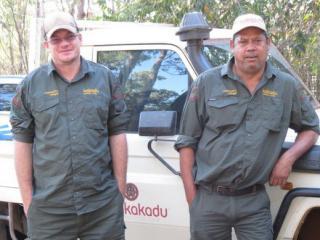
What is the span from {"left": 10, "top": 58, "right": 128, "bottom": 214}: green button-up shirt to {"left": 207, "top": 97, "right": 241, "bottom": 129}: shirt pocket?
1.82ft

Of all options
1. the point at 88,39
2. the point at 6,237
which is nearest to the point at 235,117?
the point at 88,39

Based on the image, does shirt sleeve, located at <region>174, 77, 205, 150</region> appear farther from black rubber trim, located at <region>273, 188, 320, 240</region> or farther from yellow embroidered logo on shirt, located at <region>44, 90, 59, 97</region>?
yellow embroidered logo on shirt, located at <region>44, 90, 59, 97</region>

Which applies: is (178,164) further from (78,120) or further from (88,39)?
(88,39)

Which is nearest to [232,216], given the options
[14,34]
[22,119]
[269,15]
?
[22,119]

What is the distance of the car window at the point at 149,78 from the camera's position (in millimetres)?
3439

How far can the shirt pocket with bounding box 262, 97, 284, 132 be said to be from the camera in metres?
2.84

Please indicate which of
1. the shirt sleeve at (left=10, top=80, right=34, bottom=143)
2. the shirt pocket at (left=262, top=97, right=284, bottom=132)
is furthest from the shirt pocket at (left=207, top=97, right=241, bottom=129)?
the shirt sleeve at (left=10, top=80, right=34, bottom=143)

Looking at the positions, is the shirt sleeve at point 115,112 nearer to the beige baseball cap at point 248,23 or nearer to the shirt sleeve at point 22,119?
the shirt sleeve at point 22,119

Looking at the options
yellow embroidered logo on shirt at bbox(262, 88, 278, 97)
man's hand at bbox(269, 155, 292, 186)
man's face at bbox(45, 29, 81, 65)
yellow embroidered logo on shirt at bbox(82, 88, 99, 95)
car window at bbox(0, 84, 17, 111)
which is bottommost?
man's hand at bbox(269, 155, 292, 186)

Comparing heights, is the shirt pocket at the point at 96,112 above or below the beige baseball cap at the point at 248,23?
below

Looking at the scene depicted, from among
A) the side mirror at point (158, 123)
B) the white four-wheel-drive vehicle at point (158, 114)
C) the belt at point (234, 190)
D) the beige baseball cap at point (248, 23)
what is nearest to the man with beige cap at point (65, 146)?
the side mirror at point (158, 123)

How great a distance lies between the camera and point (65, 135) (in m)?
2.77

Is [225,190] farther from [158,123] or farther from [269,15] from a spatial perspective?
[269,15]

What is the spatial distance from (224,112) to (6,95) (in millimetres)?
3397
